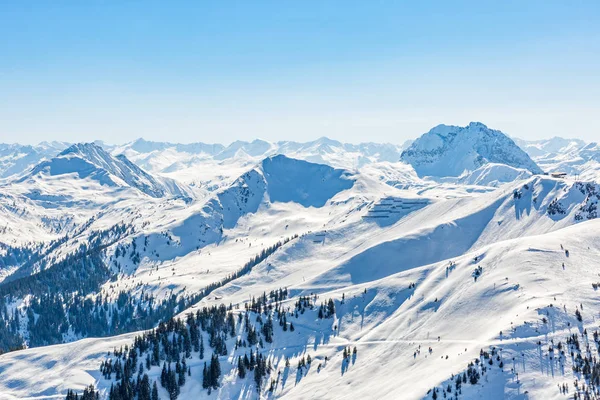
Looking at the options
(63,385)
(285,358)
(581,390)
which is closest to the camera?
(581,390)

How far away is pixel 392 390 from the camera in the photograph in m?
141

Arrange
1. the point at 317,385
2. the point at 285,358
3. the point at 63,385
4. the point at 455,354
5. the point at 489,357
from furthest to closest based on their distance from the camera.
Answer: the point at 285,358 < the point at 63,385 < the point at 317,385 < the point at 455,354 < the point at 489,357

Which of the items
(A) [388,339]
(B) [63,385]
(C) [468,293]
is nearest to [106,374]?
(B) [63,385]

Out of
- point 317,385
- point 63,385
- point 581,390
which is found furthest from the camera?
point 63,385

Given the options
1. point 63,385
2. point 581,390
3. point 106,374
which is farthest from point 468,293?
point 63,385

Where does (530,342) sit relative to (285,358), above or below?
above

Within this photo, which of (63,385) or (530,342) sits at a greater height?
(530,342)

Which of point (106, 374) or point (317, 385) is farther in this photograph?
point (106, 374)

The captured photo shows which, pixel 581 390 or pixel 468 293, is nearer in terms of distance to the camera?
pixel 581 390

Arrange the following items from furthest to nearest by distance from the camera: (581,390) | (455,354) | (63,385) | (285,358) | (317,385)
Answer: (285,358) → (63,385) → (317,385) → (455,354) → (581,390)

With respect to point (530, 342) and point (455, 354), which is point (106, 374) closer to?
point (455, 354)

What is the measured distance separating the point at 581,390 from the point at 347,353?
86.5 m

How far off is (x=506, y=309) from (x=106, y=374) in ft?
478

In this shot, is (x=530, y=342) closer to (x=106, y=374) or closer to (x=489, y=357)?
(x=489, y=357)
